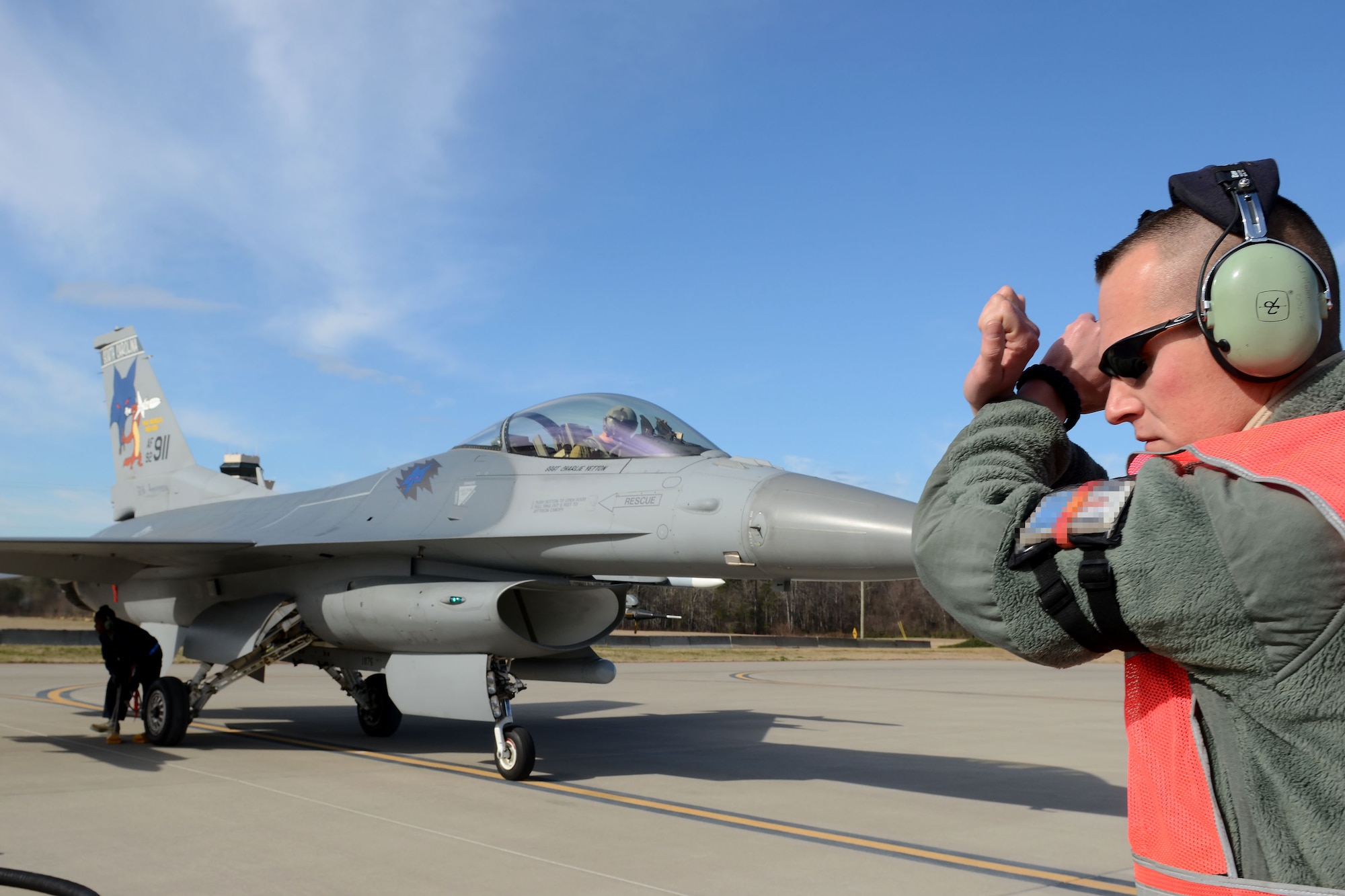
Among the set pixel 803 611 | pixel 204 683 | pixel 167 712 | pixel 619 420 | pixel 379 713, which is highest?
pixel 619 420

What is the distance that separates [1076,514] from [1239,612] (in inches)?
6.1

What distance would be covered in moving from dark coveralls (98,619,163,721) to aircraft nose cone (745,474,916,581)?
7.19 metres

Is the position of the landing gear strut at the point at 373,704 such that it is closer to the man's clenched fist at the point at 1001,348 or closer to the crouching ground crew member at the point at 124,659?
the crouching ground crew member at the point at 124,659

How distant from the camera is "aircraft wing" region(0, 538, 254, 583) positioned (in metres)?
9.21

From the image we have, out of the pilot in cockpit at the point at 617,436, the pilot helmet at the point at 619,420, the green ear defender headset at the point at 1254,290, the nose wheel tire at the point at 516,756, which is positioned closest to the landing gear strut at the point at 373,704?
the nose wheel tire at the point at 516,756

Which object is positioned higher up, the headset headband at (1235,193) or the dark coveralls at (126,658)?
the headset headband at (1235,193)

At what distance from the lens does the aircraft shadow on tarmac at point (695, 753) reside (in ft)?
26.0

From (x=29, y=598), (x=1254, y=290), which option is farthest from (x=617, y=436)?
(x=29, y=598)

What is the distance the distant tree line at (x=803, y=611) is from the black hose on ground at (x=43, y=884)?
53608mm

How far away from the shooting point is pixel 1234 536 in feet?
2.84

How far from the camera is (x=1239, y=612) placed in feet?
2.84

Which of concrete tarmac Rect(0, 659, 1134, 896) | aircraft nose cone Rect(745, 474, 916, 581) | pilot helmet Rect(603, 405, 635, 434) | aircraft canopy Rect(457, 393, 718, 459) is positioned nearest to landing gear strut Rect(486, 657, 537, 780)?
concrete tarmac Rect(0, 659, 1134, 896)

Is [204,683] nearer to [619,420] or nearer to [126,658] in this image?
[126,658]

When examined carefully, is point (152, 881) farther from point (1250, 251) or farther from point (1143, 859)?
point (1250, 251)
